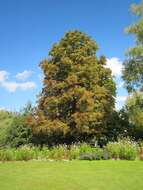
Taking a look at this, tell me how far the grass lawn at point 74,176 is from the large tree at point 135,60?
8645 mm

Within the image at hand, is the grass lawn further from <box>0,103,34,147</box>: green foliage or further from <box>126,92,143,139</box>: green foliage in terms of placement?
<box>0,103,34,147</box>: green foliage

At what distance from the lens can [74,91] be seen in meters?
26.2

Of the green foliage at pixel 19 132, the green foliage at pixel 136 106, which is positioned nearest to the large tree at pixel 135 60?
the green foliage at pixel 136 106

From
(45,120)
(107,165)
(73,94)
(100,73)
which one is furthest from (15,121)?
(107,165)

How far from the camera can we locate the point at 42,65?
27.9 meters

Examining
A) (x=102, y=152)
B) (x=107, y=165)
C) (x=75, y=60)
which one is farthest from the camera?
(x=75, y=60)

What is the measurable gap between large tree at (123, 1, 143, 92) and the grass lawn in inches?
340

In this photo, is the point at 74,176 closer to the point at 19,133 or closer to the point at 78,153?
the point at 78,153

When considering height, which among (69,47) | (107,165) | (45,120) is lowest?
(107,165)

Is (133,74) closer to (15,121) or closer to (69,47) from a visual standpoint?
(69,47)

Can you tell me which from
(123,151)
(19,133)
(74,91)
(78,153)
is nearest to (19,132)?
(19,133)

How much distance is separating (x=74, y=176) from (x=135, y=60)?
13375 millimetres

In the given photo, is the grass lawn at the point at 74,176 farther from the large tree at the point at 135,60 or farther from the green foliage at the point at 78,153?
the large tree at the point at 135,60

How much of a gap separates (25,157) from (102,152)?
4399 millimetres
